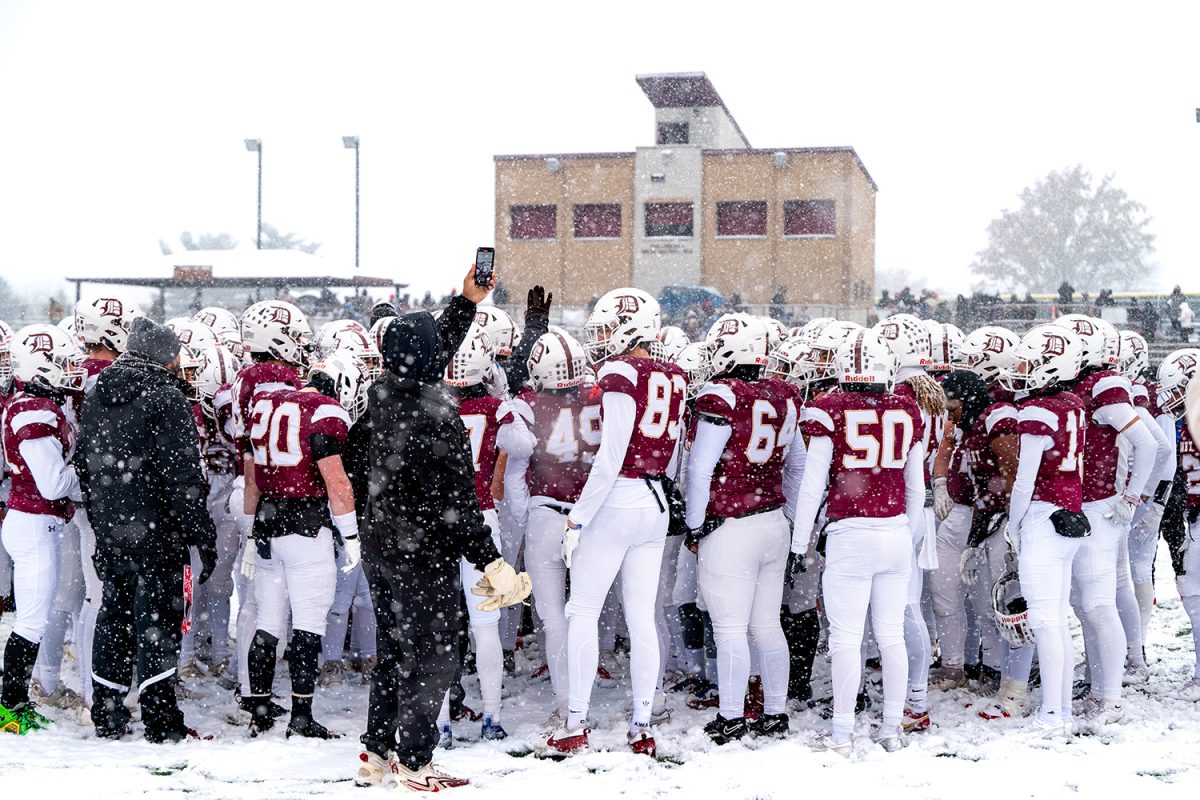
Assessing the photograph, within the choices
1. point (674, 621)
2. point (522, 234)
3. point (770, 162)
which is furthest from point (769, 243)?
point (674, 621)

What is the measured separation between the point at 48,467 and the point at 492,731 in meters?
2.76

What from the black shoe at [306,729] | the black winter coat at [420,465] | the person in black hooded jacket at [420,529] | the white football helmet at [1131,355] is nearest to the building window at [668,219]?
the white football helmet at [1131,355]

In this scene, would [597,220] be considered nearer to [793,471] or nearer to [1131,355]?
[1131,355]

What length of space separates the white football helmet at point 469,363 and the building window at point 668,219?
3408 centimetres

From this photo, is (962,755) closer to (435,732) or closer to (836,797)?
(836,797)

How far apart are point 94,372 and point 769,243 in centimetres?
3387

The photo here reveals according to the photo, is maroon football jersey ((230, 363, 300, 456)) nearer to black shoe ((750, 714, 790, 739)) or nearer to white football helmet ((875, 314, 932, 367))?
black shoe ((750, 714, 790, 739))

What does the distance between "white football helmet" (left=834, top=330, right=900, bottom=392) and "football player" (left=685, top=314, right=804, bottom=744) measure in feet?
1.38

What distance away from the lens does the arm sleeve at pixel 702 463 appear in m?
5.61

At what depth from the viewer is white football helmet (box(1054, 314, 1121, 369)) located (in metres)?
6.19

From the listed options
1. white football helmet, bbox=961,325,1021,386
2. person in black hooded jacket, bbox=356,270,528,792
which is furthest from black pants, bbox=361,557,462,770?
white football helmet, bbox=961,325,1021,386

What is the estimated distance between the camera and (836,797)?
4.71 m

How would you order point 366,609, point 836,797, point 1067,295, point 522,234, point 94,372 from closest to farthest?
point 836,797, point 94,372, point 366,609, point 1067,295, point 522,234

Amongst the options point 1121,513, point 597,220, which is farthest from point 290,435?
point 597,220
